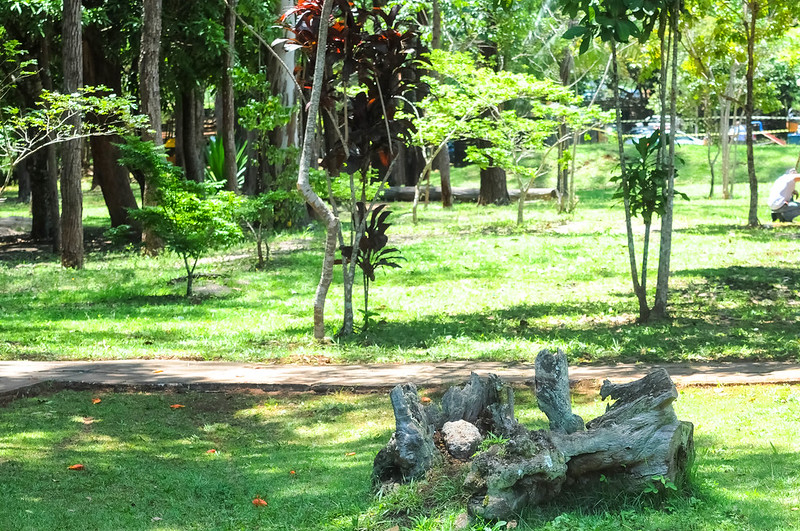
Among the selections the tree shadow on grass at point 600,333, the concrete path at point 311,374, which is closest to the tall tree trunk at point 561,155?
the tree shadow on grass at point 600,333

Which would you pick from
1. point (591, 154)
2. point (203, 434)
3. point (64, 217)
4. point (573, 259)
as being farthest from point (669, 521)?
point (591, 154)

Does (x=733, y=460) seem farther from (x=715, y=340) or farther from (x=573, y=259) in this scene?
(x=573, y=259)

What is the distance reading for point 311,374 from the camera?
835cm

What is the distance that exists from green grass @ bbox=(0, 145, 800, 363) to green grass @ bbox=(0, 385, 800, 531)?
1.94 meters

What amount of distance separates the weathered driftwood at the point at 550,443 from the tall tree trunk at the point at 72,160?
12.6 m

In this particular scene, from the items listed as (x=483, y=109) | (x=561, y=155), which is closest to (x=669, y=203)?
(x=483, y=109)

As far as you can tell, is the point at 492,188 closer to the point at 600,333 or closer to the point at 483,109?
the point at 483,109

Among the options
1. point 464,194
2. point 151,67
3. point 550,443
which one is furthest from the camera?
point 464,194

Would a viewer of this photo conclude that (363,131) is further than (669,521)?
Yes

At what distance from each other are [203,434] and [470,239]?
41.7 feet

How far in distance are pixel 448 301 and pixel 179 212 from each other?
379cm

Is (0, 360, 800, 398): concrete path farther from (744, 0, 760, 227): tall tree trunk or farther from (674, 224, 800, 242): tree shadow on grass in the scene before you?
(744, 0, 760, 227): tall tree trunk

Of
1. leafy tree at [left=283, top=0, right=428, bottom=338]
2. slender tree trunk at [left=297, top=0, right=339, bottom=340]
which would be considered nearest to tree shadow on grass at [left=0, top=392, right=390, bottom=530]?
slender tree trunk at [left=297, top=0, right=339, bottom=340]

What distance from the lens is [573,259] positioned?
51.2 ft
